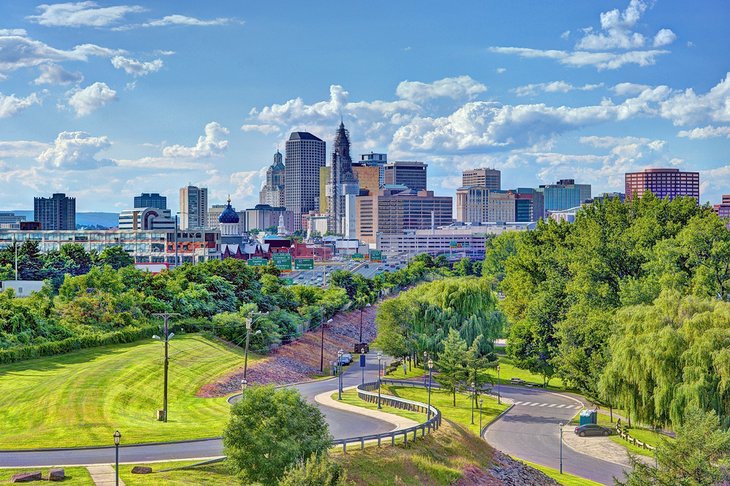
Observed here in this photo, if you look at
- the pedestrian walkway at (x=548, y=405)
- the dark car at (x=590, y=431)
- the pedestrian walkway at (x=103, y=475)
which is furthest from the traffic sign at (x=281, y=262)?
the pedestrian walkway at (x=103, y=475)

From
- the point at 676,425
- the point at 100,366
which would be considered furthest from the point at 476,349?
the point at 100,366

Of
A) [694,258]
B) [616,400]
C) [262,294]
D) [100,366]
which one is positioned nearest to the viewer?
[616,400]

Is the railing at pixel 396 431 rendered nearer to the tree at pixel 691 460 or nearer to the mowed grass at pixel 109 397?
the mowed grass at pixel 109 397

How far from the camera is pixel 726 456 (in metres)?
43.1

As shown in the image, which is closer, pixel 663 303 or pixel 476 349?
pixel 663 303

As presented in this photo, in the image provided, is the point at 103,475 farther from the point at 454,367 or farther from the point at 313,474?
the point at 454,367

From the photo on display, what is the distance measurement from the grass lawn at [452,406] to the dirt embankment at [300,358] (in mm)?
9811

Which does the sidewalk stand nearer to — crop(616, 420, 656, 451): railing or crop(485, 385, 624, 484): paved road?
crop(485, 385, 624, 484): paved road

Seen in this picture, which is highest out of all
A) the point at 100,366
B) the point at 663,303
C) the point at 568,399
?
the point at 663,303

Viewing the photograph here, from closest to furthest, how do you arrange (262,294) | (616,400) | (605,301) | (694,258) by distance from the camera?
(616,400), (694,258), (605,301), (262,294)

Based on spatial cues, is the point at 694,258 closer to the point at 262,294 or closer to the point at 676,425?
the point at 676,425

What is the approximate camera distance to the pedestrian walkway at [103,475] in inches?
1400

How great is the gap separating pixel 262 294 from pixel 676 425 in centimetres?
6143

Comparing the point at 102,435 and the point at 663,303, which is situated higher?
the point at 663,303
